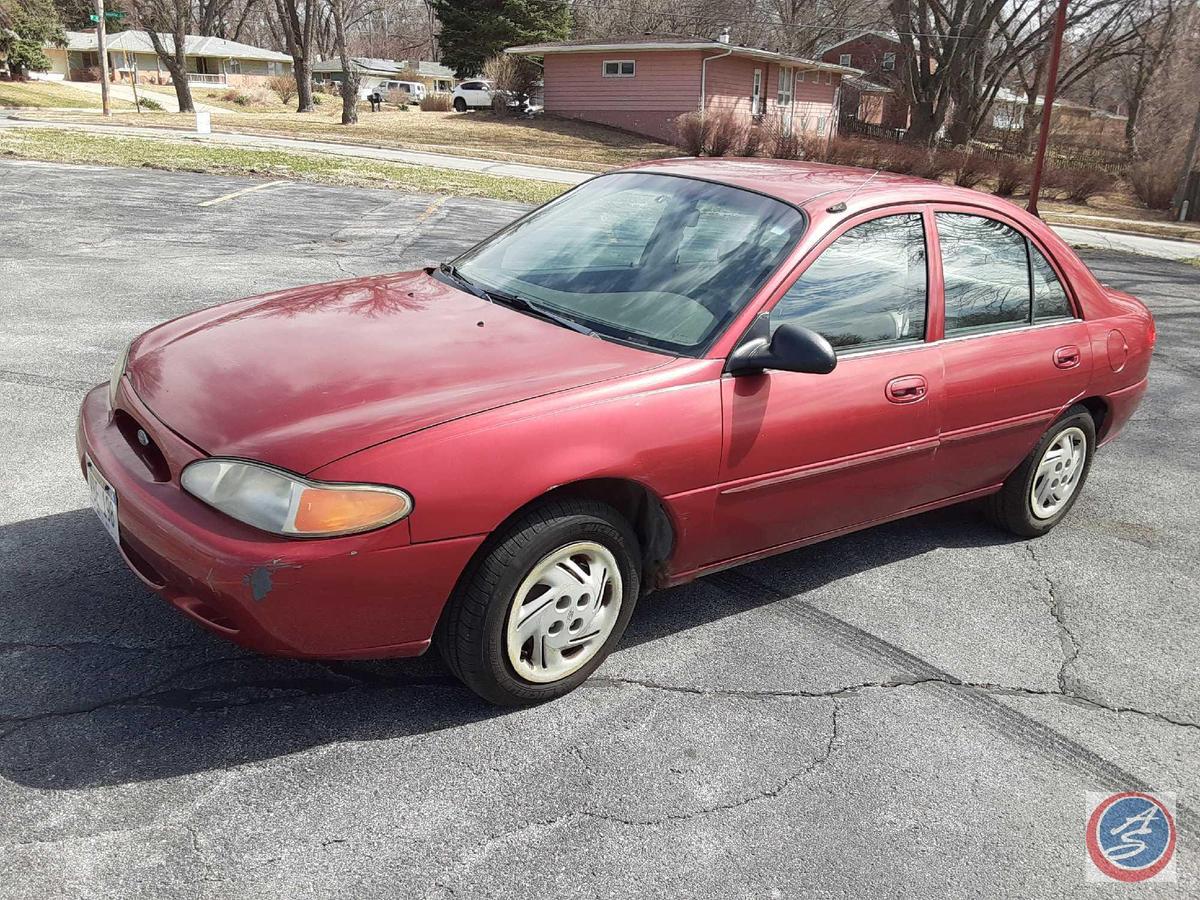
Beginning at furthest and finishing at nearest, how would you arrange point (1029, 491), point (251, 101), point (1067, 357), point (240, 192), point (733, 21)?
point (251, 101), point (733, 21), point (240, 192), point (1029, 491), point (1067, 357)

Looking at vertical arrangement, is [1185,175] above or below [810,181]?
above

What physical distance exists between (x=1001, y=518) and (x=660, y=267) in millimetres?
2199

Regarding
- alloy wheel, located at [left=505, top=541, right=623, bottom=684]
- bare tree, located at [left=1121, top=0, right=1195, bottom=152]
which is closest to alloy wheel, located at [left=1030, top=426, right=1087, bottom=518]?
alloy wheel, located at [left=505, top=541, right=623, bottom=684]

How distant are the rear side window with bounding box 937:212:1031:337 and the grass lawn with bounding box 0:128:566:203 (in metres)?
12.5

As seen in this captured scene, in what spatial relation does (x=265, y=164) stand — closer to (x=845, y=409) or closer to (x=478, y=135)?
(x=845, y=409)

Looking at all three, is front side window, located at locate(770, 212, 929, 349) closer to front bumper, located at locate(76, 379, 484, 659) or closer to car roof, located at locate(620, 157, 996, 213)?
car roof, located at locate(620, 157, 996, 213)

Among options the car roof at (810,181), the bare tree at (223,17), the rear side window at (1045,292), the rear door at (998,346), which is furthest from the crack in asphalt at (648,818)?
the bare tree at (223,17)

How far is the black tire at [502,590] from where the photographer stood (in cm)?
284

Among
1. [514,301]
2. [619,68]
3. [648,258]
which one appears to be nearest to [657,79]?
[619,68]

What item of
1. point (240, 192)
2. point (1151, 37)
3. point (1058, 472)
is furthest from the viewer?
point (1151, 37)

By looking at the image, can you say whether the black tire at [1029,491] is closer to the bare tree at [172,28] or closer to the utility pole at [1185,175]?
the utility pole at [1185,175]

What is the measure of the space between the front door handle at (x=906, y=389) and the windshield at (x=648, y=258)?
66cm

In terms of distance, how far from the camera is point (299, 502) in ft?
8.50

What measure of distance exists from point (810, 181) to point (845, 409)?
3.39 ft
